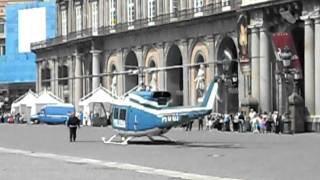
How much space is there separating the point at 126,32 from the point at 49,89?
2491cm

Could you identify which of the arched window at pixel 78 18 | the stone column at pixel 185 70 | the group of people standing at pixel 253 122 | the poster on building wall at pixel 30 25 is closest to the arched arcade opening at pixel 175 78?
the stone column at pixel 185 70

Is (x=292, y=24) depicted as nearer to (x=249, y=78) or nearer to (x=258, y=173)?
(x=249, y=78)

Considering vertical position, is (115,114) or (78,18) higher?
(78,18)

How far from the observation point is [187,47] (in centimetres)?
7088

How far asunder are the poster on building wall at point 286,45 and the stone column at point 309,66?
70 centimetres

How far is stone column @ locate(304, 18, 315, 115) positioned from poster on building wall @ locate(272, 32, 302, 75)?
2.31ft

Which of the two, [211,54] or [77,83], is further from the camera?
[77,83]

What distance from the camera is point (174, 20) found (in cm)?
7156

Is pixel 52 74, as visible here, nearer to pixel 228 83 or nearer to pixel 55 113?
pixel 55 113

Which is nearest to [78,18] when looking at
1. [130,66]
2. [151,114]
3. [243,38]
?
[130,66]

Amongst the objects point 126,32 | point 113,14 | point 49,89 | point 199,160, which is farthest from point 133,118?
point 49,89

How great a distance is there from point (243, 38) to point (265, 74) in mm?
3788

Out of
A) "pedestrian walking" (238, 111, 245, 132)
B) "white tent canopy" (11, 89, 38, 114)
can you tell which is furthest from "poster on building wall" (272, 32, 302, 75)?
"white tent canopy" (11, 89, 38, 114)

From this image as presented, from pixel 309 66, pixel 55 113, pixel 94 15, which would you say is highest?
pixel 94 15
